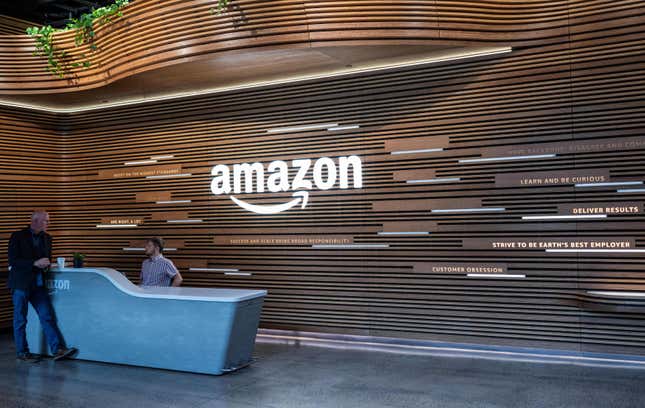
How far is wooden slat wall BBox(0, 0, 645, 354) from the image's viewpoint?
616 cm

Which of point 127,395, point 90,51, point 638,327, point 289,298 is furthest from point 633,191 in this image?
point 90,51

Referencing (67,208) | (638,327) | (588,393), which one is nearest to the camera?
(588,393)

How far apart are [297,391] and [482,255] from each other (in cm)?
270

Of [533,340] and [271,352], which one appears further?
[271,352]

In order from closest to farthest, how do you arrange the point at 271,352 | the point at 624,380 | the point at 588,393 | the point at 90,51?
the point at 588,393 → the point at 624,380 → the point at 271,352 → the point at 90,51

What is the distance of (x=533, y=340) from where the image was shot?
646 cm

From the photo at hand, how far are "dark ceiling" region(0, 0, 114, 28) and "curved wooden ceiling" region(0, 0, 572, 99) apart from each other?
3.08 m

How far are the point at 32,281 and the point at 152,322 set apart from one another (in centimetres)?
165

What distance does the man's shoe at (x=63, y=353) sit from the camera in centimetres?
672

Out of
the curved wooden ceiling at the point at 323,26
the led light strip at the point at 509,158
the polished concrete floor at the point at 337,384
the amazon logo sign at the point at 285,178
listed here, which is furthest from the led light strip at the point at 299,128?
the polished concrete floor at the point at 337,384

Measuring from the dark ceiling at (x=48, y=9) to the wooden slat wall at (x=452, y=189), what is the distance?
2476 mm

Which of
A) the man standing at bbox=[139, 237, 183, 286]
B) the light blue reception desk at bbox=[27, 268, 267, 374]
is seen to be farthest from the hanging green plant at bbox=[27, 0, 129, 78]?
the light blue reception desk at bbox=[27, 268, 267, 374]

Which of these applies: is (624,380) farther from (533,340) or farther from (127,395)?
(127,395)

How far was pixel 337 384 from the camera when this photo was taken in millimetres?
5578
